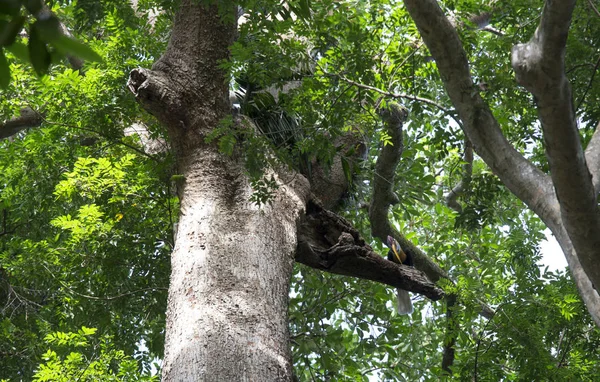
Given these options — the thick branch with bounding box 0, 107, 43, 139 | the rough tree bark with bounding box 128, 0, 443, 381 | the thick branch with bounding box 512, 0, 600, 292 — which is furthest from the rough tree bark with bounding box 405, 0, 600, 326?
the thick branch with bounding box 0, 107, 43, 139

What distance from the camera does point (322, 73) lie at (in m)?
4.96

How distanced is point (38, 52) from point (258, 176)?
2875 millimetres

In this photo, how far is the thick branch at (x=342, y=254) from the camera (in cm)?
457

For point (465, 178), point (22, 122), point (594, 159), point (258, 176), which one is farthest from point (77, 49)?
point (22, 122)

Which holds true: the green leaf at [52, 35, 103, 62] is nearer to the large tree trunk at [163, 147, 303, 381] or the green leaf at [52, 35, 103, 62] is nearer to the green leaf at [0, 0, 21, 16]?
the green leaf at [0, 0, 21, 16]

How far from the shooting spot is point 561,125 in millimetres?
3250

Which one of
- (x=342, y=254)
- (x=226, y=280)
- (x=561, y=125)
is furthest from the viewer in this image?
(x=342, y=254)

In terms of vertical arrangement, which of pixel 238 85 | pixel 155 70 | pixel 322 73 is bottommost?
pixel 155 70

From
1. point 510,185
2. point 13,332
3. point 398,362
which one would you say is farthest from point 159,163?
point 398,362

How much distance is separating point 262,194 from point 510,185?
4.19 ft

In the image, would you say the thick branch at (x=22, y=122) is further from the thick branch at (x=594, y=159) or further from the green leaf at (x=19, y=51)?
the green leaf at (x=19, y=51)

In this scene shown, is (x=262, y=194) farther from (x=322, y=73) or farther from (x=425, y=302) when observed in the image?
(x=425, y=302)

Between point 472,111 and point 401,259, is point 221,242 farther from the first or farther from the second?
point 401,259

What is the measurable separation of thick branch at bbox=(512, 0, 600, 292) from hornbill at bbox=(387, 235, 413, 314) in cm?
340
